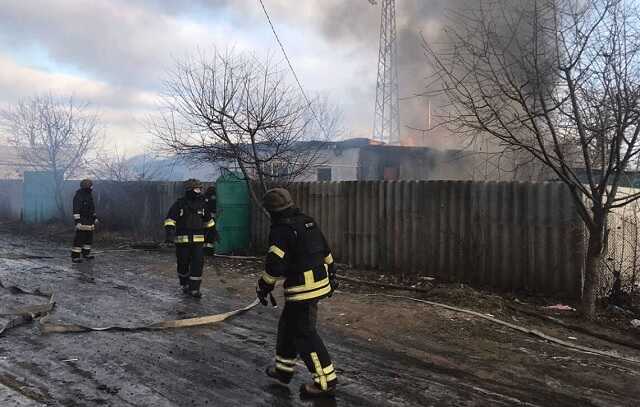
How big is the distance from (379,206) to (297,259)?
5.64 meters

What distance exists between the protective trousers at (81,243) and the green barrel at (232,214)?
274 centimetres

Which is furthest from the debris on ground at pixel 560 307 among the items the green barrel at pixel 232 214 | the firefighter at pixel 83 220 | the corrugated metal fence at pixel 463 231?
the firefighter at pixel 83 220

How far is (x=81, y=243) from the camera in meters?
10.5

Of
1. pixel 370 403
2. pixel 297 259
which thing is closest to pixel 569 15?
pixel 297 259

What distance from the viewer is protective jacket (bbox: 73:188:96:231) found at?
1039cm

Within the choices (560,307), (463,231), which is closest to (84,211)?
(463,231)

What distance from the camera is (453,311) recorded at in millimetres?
6434

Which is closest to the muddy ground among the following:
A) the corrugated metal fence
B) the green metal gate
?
the corrugated metal fence

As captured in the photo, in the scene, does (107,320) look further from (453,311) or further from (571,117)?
(571,117)

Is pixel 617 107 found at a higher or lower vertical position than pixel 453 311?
higher

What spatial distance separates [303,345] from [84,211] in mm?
8293

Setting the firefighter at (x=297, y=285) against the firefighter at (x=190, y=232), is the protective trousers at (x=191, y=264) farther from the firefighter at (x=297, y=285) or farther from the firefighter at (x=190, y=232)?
the firefighter at (x=297, y=285)

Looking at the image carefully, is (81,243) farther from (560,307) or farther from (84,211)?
(560,307)

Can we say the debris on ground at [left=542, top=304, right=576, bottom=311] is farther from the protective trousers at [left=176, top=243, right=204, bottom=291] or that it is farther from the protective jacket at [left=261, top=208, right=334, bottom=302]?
the protective trousers at [left=176, top=243, right=204, bottom=291]
